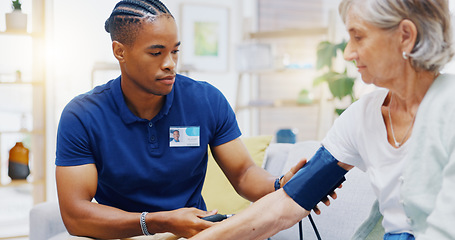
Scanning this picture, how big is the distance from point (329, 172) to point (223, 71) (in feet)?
12.3

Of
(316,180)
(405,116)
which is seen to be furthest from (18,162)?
(405,116)

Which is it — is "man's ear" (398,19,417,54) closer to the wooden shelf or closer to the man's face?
the man's face

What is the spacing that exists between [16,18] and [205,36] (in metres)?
1.74

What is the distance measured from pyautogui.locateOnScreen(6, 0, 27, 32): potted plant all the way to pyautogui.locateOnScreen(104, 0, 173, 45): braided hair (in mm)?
2487

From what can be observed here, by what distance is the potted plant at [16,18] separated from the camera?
3.81m

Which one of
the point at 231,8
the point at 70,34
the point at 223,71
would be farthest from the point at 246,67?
the point at 70,34

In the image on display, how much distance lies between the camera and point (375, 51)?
3.44 ft

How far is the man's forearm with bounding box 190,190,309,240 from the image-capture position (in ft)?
4.24

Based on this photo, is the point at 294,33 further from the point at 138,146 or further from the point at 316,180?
the point at 316,180

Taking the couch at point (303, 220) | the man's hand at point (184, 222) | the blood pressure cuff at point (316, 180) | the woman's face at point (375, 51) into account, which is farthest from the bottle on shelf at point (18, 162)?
the woman's face at point (375, 51)

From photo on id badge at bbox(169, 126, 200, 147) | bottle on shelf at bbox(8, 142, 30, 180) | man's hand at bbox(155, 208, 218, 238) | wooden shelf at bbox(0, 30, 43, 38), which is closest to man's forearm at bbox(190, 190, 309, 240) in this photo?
man's hand at bbox(155, 208, 218, 238)

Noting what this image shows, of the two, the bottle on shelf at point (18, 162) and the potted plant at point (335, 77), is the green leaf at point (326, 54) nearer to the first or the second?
the potted plant at point (335, 77)

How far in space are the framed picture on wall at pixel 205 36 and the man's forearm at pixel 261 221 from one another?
136 inches

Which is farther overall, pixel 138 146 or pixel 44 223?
pixel 44 223
